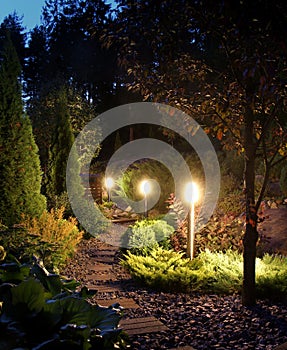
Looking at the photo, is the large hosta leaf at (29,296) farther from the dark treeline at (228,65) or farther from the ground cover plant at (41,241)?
the ground cover plant at (41,241)

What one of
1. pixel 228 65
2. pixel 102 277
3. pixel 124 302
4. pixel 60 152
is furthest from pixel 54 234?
pixel 60 152

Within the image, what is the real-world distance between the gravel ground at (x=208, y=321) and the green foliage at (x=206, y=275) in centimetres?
14

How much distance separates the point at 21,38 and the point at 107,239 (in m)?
19.0

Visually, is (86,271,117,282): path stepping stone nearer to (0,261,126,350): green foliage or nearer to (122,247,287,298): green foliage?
(122,247,287,298): green foliage

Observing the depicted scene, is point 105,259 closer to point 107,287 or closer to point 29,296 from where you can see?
point 107,287

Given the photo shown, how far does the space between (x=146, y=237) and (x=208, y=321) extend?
253 centimetres

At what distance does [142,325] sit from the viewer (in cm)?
328

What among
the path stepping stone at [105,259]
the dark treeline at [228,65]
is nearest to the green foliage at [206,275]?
the dark treeline at [228,65]

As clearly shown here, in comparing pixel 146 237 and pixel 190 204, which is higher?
pixel 190 204

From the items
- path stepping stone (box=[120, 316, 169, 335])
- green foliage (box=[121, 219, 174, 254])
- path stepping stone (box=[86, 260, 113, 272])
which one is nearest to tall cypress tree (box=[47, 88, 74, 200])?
path stepping stone (box=[86, 260, 113, 272])

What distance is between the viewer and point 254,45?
2.97 m

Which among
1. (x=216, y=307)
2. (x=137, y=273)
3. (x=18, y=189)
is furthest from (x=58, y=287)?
(x=18, y=189)

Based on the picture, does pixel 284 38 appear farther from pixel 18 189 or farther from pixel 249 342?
pixel 18 189

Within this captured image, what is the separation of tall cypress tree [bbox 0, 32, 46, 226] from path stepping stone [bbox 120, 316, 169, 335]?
3439 mm
